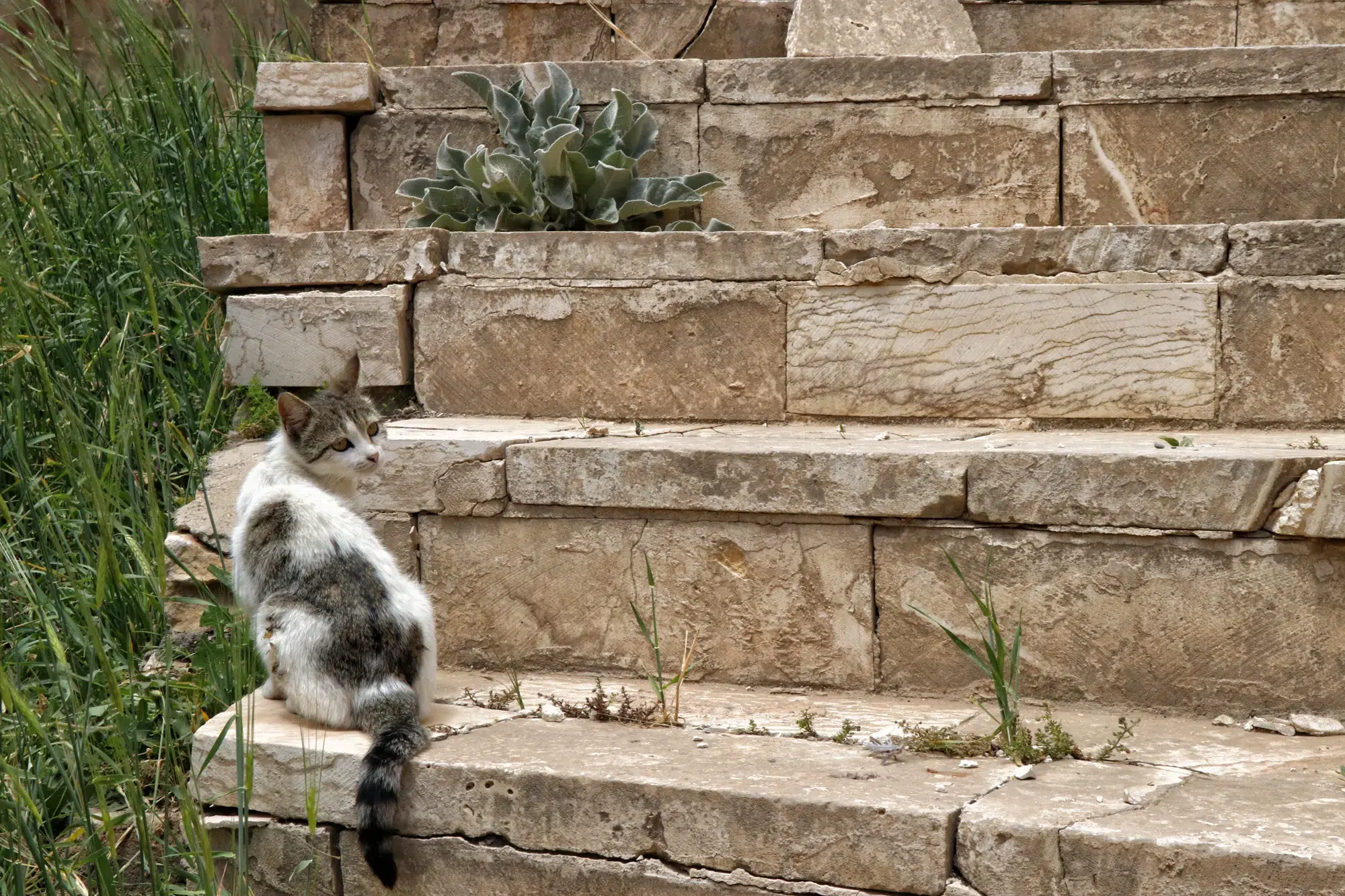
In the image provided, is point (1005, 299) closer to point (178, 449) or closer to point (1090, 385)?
point (1090, 385)

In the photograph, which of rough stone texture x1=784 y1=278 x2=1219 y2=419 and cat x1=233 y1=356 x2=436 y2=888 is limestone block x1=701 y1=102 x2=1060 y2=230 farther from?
cat x1=233 y1=356 x2=436 y2=888

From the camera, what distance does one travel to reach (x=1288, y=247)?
370cm

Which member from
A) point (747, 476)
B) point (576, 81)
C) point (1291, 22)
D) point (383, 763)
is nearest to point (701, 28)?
point (576, 81)

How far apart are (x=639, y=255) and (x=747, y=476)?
105cm

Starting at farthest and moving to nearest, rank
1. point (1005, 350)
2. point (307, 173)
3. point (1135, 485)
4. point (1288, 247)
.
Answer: point (307, 173) < point (1005, 350) < point (1288, 247) < point (1135, 485)

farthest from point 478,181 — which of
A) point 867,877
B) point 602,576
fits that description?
point 867,877

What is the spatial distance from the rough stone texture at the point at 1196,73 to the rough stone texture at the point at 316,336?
236 centimetres

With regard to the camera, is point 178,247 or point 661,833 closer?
point 661,833

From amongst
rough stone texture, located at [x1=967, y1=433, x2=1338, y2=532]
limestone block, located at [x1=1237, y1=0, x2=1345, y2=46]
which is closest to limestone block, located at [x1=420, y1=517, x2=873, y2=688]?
rough stone texture, located at [x1=967, y1=433, x2=1338, y2=532]

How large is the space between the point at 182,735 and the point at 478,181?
6.84 feet

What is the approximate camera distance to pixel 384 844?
9.20 ft

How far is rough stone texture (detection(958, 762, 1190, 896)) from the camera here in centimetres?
245

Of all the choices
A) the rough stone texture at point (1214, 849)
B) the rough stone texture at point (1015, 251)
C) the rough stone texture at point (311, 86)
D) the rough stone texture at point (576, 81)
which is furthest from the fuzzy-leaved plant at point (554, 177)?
the rough stone texture at point (1214, 849)

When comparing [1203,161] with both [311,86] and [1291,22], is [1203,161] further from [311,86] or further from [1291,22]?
[311,86]
